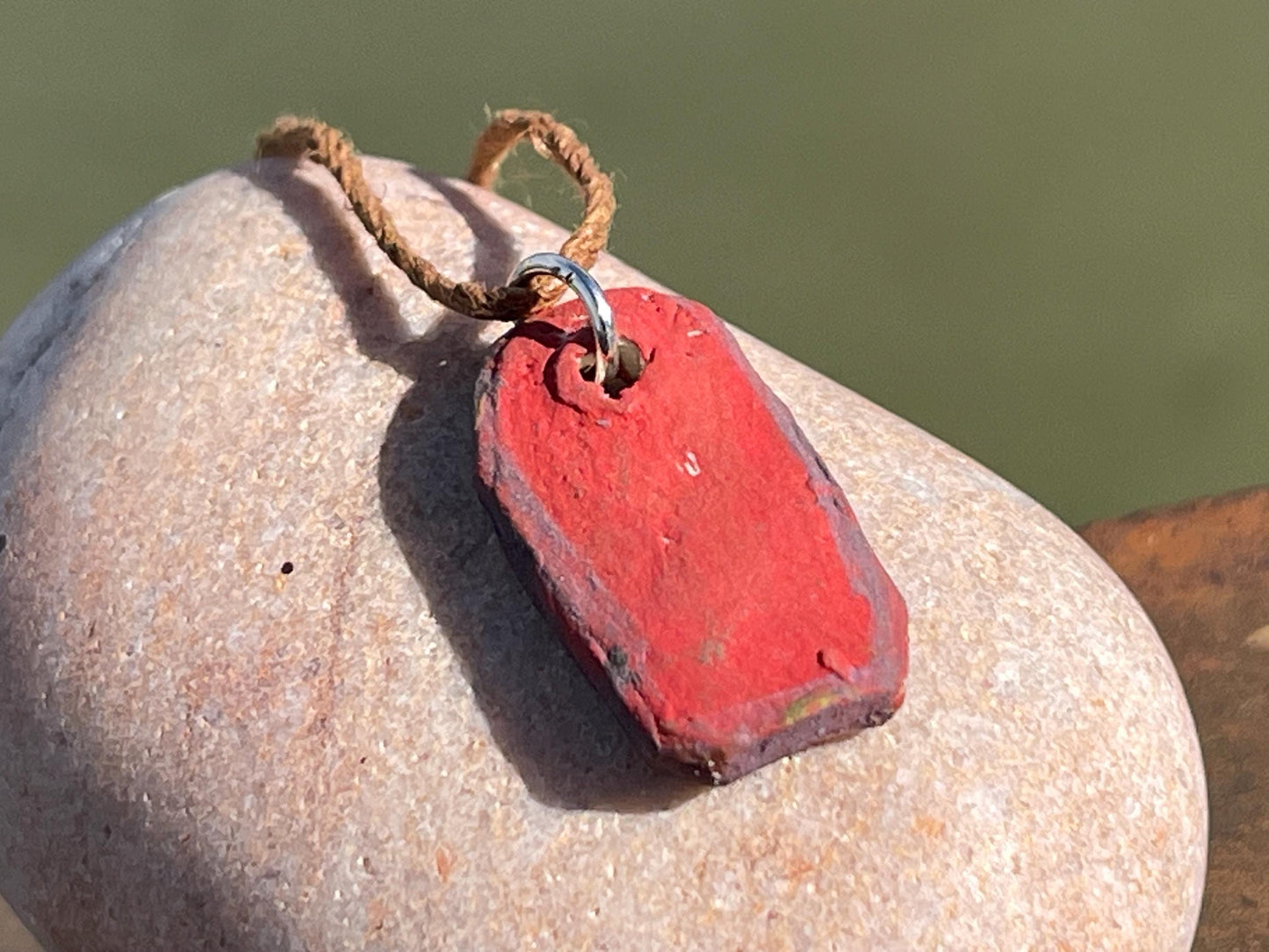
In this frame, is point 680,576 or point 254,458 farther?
point 254,458

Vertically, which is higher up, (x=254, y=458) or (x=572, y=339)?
(x=572, y=339)

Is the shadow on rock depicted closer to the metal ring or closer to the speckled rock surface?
the speckled rock surface

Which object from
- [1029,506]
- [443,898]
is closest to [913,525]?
[1029,506]

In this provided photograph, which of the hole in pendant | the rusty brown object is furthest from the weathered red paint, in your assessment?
the rusty brown object

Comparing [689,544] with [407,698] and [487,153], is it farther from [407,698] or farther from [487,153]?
[487,153]

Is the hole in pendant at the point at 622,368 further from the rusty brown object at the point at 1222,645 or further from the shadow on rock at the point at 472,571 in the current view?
the rusty brown object at the point at 1222,645

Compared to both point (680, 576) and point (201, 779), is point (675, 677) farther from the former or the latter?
point (201, 779)

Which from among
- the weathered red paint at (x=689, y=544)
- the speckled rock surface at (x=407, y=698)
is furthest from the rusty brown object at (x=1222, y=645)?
the weathered red paint at (x=689, y=544)
